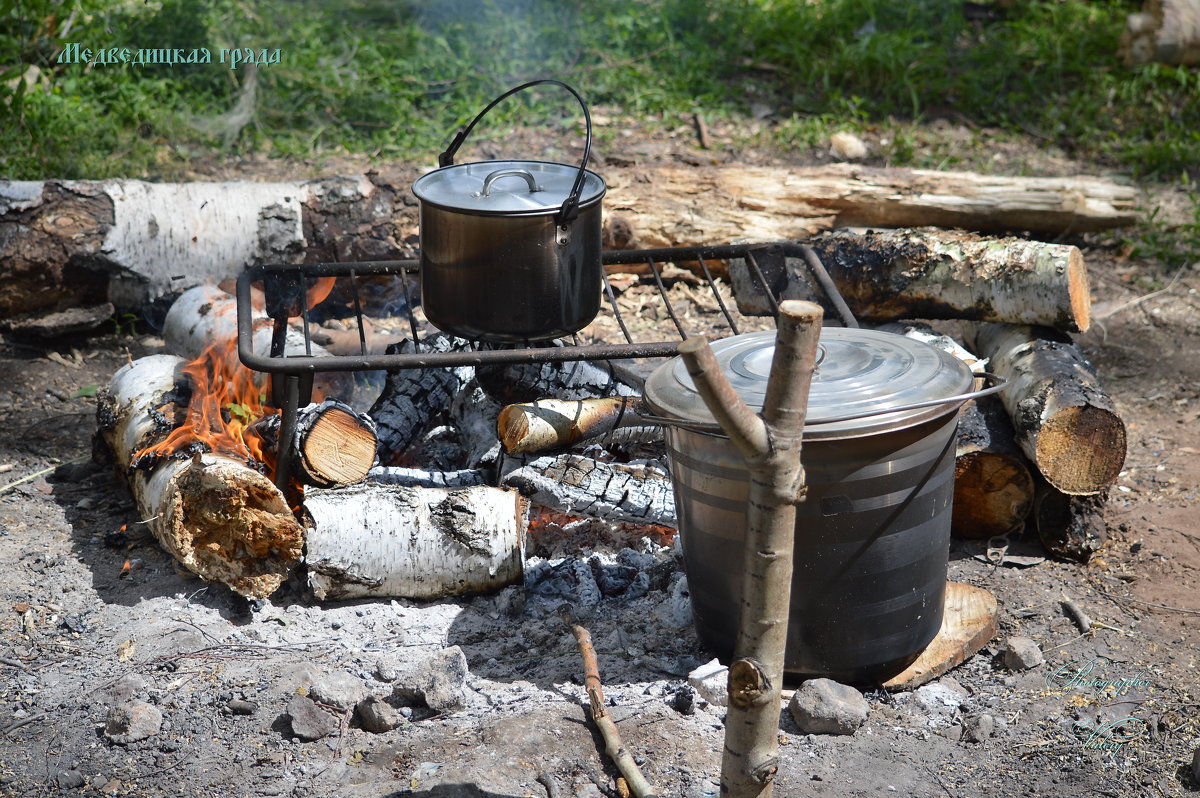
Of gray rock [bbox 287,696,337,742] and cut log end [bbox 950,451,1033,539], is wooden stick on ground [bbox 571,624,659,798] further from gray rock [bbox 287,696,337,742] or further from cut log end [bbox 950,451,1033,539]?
cut log end [bbox 950,451,1033,539]

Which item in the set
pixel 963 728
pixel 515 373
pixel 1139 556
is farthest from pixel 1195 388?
pixel 515 373

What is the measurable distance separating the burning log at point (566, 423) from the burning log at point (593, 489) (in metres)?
0.08

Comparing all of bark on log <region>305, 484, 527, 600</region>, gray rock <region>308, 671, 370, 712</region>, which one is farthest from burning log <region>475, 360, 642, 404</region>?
gray rock <region>308, 671, 370, 712</region>

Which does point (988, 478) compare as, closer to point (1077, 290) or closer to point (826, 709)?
point (1077, 290)

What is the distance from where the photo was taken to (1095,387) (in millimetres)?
3711

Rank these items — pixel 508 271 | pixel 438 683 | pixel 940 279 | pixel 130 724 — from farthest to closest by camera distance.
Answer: pixel 940 279
pixel 508 271
pixel 438 683
pixel 130 724

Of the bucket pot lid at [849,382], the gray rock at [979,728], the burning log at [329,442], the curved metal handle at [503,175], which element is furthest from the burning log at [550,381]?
the gray rock at [979,728]

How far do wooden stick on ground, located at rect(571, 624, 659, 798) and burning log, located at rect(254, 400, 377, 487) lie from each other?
994 millimetres

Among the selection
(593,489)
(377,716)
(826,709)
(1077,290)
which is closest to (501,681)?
(377,716)

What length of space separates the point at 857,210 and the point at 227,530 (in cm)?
386

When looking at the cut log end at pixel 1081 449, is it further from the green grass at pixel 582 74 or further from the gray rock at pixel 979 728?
the green grass at pixel 582 74

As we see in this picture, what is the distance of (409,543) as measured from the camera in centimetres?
331

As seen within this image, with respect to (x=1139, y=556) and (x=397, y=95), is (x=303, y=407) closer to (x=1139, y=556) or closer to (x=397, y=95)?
(x=1139, y=556)

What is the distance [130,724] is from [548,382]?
192cm
